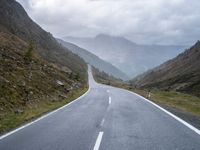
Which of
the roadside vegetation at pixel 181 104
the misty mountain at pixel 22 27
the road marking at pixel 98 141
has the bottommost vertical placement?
the road marking at pixel 98 141

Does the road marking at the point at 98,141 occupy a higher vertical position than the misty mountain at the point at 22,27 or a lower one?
lower

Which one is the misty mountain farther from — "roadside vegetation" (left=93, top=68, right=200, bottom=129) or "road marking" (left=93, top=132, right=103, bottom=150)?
"road marking" (left=93, top=132, right=103, bottom=150)

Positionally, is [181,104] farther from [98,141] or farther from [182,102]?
[98,141]

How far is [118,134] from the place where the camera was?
37.1ft

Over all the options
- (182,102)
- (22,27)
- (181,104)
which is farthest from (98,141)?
(22,27)

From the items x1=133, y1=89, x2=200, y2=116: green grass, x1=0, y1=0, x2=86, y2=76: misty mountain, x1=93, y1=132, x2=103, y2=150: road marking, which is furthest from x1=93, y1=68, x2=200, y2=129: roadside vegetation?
x1=0, y1=0, x2=86, y2=76: misty mountain

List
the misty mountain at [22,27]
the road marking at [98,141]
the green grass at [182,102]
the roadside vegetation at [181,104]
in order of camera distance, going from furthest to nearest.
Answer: the misty mountain at [22,27], the green grass at [182,102], the roadside vegetation at [181,104], the road marking at [98,141]

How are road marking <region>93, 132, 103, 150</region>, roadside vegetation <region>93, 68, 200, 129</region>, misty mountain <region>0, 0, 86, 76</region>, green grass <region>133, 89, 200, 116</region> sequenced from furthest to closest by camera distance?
misty mountain <region>0, 0, 86, 76</region> → green grass <region>133, 89, 200, 116</region> → roadside vegetation <region>93, 68, 200, 129</region> → road marking <region>93, 132, 103, 150</region>

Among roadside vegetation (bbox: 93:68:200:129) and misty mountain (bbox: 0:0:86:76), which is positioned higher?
misty mountain (bbox: 0:0:86:76)

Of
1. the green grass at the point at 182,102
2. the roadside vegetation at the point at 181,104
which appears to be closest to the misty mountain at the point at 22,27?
the roadside vegetation at the point at 181,104

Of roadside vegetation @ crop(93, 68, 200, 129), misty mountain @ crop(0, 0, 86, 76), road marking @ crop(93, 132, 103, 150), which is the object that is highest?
misty mountain @ crop(0, 0, 86, 76)

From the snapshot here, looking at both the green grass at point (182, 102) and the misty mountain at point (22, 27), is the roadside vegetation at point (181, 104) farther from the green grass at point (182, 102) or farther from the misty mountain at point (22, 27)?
the misty mountain at point (22, 27)

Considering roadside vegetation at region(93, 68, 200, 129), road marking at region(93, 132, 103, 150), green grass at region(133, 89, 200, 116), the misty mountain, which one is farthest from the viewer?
the misty mountain

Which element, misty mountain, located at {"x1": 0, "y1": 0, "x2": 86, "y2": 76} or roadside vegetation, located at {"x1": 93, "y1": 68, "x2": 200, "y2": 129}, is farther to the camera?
misty mountain, located at {"x1": 0, "y1": 0, "x2": 86, "y2": 76}
